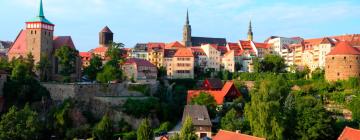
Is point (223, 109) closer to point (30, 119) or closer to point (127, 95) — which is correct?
point (127, 95)

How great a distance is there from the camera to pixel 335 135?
50.9 meters

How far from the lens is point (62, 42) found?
69375 millimetres

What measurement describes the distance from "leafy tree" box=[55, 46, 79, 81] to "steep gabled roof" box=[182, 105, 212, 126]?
17.5m

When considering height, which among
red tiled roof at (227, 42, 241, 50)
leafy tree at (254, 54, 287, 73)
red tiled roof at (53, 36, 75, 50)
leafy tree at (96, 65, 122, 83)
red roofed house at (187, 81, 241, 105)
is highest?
red tiled roof at (227, 42, 241, 50)

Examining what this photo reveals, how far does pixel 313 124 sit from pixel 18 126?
90.1ft

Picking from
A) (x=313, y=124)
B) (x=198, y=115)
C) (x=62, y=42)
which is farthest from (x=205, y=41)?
(x=313, y=124)

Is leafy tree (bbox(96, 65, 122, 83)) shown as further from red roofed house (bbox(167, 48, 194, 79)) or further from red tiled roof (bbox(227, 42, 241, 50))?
red tiled roof (bbox(227, 42, 241, 50))

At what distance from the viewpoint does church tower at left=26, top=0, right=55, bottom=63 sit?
218ft

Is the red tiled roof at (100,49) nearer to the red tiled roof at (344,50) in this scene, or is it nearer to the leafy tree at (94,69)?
the leafy tree at (94,69)

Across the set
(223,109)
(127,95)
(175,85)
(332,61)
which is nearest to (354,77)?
(332,61)

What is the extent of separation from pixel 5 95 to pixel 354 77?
44.1m

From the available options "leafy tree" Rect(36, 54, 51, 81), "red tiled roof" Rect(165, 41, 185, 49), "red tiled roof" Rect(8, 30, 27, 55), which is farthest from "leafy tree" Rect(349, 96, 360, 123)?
"red tiled roof" Rect(165, 41, 185, 49)

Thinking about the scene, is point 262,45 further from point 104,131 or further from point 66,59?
point 104,131

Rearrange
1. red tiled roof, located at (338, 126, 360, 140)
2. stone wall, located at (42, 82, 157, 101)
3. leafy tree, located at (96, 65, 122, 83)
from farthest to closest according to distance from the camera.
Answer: leafy tree, located at (96, 65, 122, 83) → stone wall, located at (42, 82, 157, 101) → red tiled roof, located at (338, 126, 360, 140)
